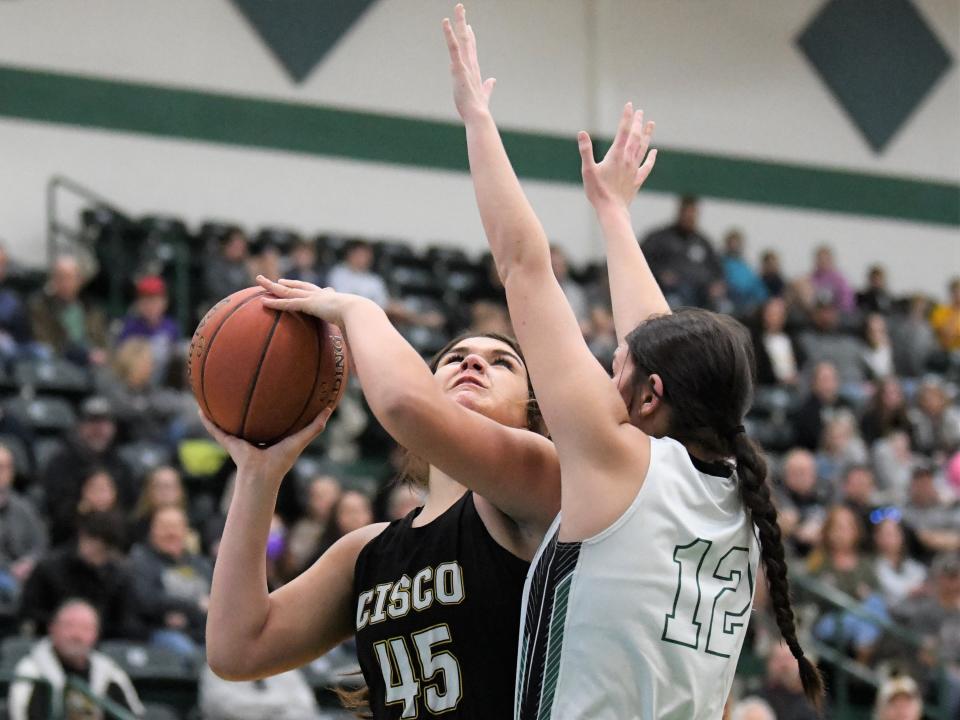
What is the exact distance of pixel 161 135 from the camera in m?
14.0

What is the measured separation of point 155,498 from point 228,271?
4.01m

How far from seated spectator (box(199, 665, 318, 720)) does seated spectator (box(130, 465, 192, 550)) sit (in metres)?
1.27

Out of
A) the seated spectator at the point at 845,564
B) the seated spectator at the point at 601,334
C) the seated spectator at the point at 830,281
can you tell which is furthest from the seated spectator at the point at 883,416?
the seated spectator at the point at 830,281

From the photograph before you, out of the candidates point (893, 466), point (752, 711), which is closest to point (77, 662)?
point (752, 711)

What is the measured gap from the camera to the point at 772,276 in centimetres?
1548

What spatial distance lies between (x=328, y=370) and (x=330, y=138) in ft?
39.8

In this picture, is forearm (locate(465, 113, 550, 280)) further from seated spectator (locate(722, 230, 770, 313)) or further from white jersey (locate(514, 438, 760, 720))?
seated spectator (locate(722, 230, 770, 313))

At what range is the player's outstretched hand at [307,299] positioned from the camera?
287 centimetres

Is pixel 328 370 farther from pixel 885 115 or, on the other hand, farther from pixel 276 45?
pixel 885 115

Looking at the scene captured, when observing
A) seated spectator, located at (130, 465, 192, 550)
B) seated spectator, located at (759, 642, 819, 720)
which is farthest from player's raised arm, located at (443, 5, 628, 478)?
seated spectator, located at (759, 642, 819, 720)

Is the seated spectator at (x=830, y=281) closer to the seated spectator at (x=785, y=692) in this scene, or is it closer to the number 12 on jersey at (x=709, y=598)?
the seated spectator at (x=785, y=692)

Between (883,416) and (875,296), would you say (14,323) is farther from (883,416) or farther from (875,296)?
(875,296)

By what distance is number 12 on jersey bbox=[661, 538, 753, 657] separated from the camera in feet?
8.58

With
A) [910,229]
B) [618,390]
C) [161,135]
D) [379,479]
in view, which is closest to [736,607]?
[618,390]
